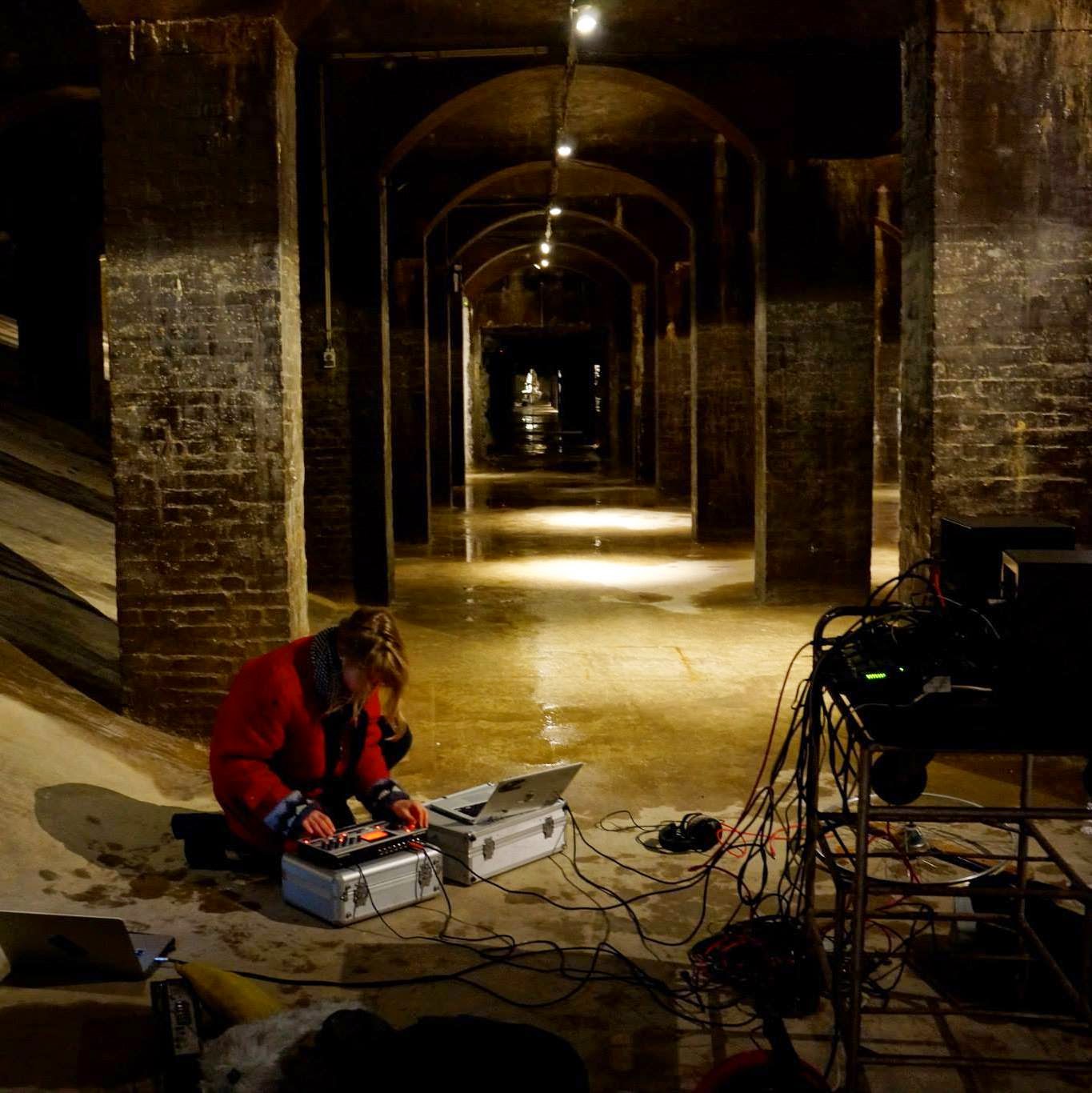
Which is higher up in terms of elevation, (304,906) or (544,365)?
(544,365)

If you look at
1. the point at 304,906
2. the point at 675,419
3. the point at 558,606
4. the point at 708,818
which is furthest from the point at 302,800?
the point at 675,419

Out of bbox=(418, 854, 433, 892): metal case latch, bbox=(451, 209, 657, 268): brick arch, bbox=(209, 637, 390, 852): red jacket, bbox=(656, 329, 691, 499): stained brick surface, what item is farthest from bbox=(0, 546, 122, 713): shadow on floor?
bbox=(656, 329, 691, 499): stained brick surface

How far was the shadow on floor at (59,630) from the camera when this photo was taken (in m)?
6.54

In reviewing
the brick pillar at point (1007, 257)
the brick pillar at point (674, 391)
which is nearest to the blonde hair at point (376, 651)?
the brick pillar at point (1007, 257)

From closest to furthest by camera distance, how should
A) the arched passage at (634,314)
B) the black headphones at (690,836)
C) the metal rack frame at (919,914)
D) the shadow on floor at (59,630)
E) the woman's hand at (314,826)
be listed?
the metal rack frame at (919,914), the woman's hand at (314,826), the black headphones at (690,836), the shadow on floor at (59,630), the arched passage at (634,314)

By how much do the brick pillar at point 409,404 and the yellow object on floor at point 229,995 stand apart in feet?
37.2

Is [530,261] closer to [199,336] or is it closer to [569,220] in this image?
[569,220]

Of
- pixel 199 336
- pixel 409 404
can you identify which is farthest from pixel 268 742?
pixel 409 404

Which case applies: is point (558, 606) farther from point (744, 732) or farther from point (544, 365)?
point (544, 365)

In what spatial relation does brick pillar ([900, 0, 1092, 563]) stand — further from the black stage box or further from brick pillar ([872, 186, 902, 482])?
brick pillar ([872, 186, 902, 482])

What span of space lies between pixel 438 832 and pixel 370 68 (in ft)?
23.7

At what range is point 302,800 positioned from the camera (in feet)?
14.0

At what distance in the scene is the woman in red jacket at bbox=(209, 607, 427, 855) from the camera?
415 cm

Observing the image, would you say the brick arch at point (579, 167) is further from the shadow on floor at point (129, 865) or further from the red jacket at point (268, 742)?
the red jacket at point (268, 742)
